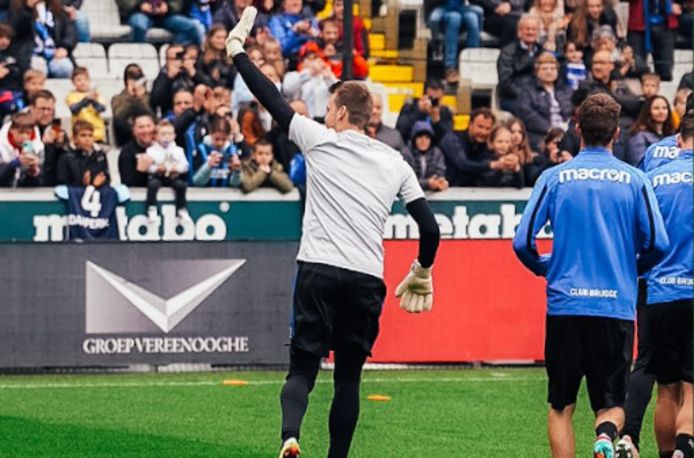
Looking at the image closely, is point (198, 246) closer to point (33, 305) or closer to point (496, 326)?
point (33, 305)

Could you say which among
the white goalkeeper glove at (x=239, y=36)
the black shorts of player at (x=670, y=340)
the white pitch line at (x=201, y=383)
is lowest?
the white pitch line at (x=201, y=383)

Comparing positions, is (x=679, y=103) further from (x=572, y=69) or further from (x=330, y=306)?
(x=330, y=306)

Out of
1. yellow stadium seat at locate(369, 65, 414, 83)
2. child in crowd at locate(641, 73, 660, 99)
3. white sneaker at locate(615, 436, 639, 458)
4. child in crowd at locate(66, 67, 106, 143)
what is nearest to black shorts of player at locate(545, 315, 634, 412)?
white sneaker at locate(615, 436, 639, 458)

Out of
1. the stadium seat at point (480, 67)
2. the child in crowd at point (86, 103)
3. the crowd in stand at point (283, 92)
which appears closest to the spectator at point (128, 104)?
the crowd in stand at point (283, 92)

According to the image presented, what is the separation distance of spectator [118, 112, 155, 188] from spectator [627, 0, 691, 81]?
7014 millimetres

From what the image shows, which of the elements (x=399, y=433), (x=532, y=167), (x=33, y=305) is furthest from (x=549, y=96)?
(x=399, y=433)

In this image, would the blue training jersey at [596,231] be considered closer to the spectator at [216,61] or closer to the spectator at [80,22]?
the spectator at [216,61]

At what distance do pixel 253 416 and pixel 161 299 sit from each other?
2.93 meters

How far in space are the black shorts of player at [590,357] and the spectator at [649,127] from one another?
26.5 feet

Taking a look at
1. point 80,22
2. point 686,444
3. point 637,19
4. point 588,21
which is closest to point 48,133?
point 80,22

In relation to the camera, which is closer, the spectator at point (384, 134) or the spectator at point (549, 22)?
the spectator at point (384, 134)

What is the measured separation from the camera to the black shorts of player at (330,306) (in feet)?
29.0

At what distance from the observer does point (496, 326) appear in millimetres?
15727

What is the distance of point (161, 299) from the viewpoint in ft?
49.8
